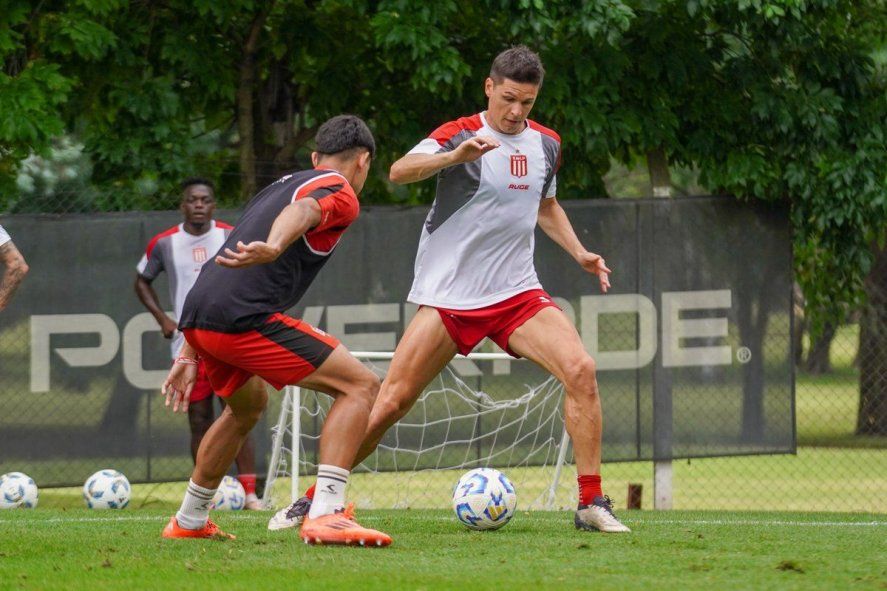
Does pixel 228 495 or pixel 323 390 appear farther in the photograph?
pixel 228 495

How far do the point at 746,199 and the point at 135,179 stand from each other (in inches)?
197

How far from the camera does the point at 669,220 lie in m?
12.2

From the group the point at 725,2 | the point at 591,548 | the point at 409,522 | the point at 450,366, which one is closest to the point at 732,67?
the point at 725,2

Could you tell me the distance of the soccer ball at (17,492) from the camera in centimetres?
995

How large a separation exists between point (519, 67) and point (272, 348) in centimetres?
194

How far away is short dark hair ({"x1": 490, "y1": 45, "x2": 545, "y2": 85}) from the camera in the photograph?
720cm

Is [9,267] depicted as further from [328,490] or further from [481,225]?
[481,225]

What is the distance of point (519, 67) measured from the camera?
719 cm

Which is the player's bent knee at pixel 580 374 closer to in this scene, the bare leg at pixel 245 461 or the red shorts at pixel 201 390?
the red shorts at pixel 201 390

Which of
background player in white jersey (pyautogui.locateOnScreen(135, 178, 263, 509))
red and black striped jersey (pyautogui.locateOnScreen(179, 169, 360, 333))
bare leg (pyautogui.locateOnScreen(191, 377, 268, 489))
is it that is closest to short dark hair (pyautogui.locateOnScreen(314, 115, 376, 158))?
red and black striped jersey (pyautogui.locateOnScreen(179, 169, 360, 333))

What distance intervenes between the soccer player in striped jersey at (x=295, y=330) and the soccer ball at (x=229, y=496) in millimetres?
3628

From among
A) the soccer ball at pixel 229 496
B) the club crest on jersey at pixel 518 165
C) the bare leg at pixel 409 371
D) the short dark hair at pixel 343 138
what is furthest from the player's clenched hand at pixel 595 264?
the soccer ball at pixel 229 496

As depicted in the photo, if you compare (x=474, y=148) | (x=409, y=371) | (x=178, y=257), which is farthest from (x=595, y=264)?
(x=178, y=257)

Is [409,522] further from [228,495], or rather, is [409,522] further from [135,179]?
[135,179]
